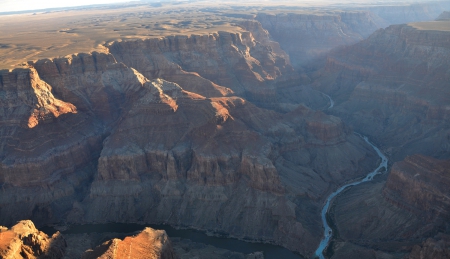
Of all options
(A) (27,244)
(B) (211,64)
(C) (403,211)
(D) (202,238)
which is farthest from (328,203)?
(B) (211,64)

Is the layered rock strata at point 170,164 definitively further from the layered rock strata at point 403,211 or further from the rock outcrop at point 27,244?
the rock outcrop at point 27,244

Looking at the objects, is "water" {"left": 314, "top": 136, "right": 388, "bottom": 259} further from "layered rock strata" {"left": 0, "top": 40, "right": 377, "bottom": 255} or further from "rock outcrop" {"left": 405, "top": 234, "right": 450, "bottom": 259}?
"rock outcrop" {"left": 405, "top": 234, "right": 450, "bottom": 259}

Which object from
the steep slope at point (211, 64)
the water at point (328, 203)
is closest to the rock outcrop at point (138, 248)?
the water at point (328, 203)

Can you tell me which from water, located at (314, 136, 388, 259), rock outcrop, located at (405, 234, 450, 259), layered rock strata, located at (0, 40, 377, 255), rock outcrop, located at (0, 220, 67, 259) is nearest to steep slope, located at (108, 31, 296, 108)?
layered rock strata, located at (0, 40, 377, 255)

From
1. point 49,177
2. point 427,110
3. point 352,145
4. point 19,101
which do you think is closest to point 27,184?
point 49,177

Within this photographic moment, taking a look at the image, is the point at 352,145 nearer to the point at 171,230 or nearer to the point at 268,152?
the point at 268,152
